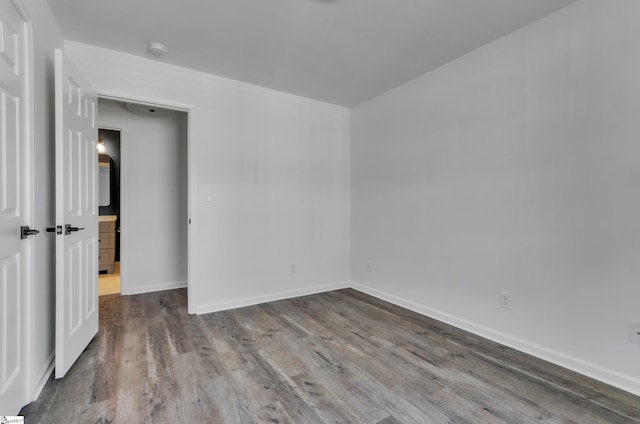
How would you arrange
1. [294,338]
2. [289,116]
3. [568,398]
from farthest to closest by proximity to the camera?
1. [289,116]
2. [294,338]
3. [568,398]

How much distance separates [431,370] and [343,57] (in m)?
2.65

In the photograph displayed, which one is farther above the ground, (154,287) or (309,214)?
(309,214)

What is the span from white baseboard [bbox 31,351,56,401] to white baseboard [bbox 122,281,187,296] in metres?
1.85

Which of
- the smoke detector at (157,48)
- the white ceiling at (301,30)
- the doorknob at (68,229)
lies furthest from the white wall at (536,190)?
the doorknob at (68,229)

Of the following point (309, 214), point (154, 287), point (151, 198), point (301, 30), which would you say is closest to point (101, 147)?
point (151, 198)

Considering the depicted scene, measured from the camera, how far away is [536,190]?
2240mm

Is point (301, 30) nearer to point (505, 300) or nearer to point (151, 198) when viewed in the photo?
point (505, 300)

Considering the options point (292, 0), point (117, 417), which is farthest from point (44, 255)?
point (292, 0)

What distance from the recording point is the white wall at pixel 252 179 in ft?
9.63

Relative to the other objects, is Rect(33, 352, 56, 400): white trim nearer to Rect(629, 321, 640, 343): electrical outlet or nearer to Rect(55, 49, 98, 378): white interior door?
Rect(55, 49, 98, 378): white interior door

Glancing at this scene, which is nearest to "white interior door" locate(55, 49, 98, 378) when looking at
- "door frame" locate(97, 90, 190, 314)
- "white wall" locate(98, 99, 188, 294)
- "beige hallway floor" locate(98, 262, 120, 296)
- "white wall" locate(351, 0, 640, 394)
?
"door frame" locate(97, 90, 190, 314)

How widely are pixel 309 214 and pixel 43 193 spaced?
255 centimetres

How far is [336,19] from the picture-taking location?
2.20 m

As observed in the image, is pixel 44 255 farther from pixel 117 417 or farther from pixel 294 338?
pixel 294 338
